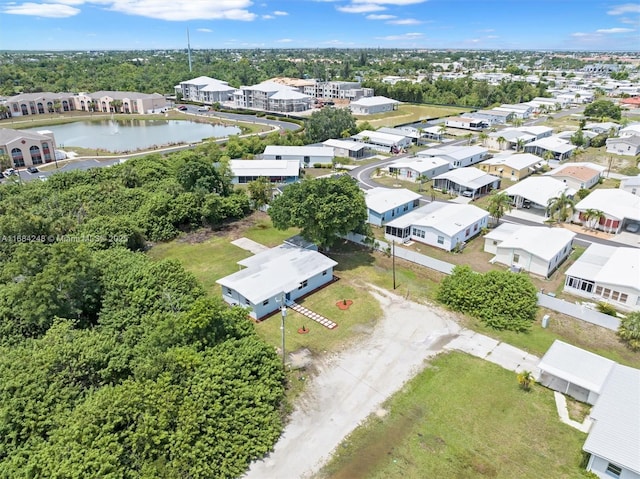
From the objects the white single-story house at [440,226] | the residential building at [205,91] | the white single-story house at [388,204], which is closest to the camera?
the white single-story house at [440,226]

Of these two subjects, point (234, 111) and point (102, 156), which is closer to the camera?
point (102, 156)

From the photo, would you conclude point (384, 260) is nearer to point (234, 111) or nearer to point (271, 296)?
point (271, 296)

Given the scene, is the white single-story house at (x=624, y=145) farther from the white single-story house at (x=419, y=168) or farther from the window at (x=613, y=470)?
the window at (x=613, y=470)

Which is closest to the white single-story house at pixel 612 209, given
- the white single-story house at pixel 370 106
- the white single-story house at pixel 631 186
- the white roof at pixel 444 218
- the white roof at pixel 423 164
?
the white single-story house at pixel 631 186

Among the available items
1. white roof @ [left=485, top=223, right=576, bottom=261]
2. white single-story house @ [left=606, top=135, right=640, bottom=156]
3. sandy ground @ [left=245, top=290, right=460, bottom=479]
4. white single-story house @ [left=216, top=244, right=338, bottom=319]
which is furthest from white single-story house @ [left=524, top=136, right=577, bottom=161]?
white single-story house @ [left=216, top=244, right=338, bottom=319]

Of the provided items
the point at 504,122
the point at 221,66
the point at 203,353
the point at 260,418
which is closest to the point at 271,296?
the point at 203,353

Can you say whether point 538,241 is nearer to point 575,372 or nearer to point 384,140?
point 575,372

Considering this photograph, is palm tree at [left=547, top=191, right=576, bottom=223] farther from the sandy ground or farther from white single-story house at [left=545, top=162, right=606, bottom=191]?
the sandy ground
